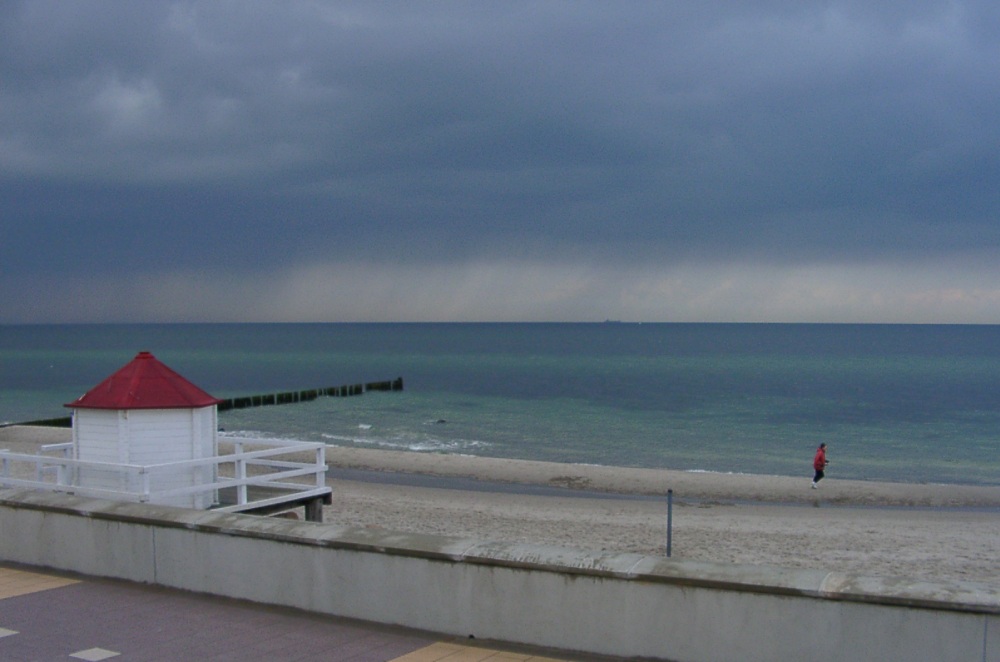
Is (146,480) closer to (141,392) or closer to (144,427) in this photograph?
(144,427)

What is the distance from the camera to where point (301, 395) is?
79.1 meters

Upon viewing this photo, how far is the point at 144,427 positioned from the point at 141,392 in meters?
0.49

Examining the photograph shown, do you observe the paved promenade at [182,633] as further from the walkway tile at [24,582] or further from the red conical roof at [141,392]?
the red conical roof at [141,392]

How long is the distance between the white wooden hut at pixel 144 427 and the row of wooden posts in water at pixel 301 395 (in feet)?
173

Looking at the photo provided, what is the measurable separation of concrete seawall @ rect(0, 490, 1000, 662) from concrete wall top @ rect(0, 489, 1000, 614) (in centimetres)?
1

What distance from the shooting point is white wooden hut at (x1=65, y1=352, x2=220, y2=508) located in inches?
487

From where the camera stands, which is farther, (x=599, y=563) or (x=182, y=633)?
(x=182, y=633)

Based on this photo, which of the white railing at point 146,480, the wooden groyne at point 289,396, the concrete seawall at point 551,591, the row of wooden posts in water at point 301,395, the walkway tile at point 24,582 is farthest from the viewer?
the row of wooden posts in water at point 301,395

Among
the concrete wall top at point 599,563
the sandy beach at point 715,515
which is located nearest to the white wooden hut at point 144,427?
the concrete wall top at point 599,563

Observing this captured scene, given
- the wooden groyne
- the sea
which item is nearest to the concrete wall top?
the sea

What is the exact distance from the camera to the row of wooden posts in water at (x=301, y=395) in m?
Result: 71.2

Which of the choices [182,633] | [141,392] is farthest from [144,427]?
[182,633]

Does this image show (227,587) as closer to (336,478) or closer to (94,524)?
(94,524)

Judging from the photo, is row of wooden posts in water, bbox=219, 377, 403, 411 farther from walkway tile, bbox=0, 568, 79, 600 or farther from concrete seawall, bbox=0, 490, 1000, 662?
concrete seawall, bbox=0, 490, 1000, 662
